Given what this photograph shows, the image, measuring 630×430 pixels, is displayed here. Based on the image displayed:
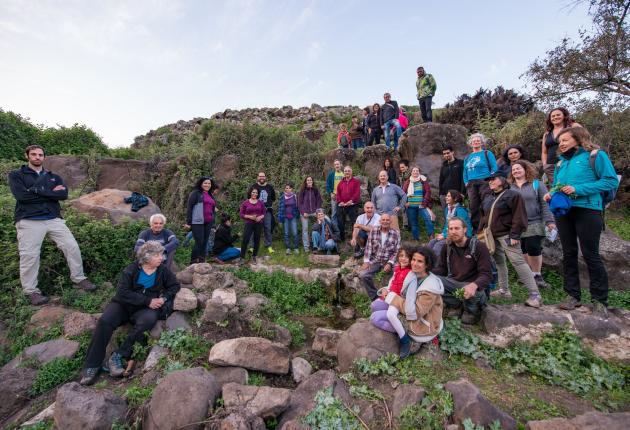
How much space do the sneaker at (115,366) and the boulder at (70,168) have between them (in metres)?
9.23

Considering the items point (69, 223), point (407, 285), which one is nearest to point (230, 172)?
point (69, 223)

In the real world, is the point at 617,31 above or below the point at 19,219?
above

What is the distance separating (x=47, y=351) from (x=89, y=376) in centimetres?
93

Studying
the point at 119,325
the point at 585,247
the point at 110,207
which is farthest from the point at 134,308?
the point at 585,247

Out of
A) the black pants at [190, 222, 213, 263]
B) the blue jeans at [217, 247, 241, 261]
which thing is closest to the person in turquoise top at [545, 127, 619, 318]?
the blue jeans at [217, 247, 241, 261]

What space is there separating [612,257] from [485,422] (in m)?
5.52

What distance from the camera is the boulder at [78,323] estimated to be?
15.5 feet

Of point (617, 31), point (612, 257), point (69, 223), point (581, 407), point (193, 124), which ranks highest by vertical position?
point (193, 124)

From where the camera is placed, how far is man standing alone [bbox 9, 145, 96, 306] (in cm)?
524

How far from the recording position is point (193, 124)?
21.7 m

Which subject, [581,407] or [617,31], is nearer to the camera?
[581,407]

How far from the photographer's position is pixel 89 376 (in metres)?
4.05

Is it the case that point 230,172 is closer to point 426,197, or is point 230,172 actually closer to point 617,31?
point 426,197

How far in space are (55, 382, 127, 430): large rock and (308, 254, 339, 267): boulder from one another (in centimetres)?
496
